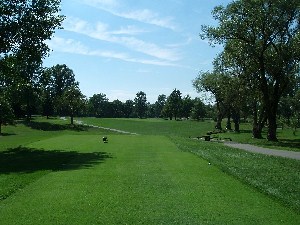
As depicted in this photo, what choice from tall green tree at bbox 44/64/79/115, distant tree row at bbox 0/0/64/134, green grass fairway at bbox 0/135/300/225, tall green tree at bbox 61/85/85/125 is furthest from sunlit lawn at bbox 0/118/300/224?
tall green tree at bbox 44/64/79/115

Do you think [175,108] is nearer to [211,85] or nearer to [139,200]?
[211,85]

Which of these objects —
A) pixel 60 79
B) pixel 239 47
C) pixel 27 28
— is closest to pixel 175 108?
pixel 60 79

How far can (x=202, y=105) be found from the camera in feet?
445

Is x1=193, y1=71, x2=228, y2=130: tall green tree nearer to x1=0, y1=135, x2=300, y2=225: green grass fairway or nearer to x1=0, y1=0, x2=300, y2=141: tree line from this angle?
x1=0, y1=0, x2=300, y2=141: tree line

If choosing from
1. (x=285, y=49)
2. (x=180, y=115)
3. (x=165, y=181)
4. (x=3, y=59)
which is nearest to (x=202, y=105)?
(x=180, y=115)

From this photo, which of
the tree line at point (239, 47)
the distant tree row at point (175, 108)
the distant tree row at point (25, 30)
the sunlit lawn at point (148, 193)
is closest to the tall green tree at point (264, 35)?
the tree line at point (239, 47)

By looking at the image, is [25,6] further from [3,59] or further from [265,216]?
[265,216]

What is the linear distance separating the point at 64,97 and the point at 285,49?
58.3m

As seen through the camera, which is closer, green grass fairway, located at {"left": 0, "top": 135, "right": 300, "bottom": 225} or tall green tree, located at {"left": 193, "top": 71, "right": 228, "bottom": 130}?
green grass fairway, located at {"left": 0, "top": 135, "right": 300, "bottom": 225}

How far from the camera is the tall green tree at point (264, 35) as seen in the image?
4703cm

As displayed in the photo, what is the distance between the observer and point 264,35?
160 ft

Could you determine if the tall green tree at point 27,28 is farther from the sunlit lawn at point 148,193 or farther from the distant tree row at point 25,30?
the sunlit lawn at point 148,193

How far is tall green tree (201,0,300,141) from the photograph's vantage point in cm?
4703

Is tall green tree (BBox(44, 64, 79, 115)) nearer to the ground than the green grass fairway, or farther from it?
farther from it
